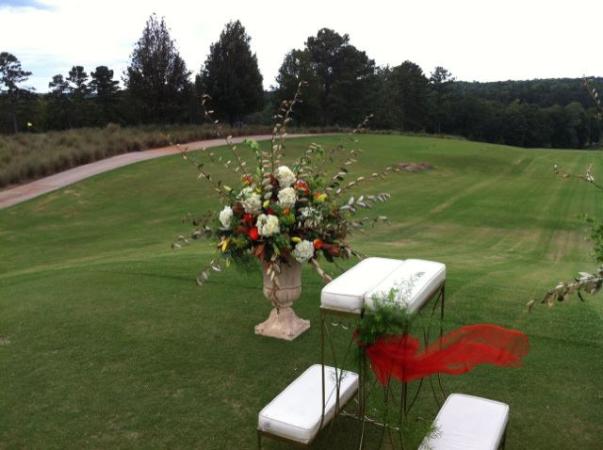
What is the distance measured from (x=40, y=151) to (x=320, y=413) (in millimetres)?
25277

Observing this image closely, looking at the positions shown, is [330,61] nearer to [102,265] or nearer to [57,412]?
[102,265]

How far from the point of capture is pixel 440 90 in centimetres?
8494

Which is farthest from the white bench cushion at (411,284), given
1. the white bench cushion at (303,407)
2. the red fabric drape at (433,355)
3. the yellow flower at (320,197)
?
the yellow flower at (320,197)

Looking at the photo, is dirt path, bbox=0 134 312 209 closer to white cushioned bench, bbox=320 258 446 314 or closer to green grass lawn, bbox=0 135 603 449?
green grass lawn, bbox=0 135 603 449

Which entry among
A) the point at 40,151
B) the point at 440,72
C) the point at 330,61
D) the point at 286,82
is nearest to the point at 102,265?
the point at 40,151

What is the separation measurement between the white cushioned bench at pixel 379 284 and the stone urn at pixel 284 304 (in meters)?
1.87

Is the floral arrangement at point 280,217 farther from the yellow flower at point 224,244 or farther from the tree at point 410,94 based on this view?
the tree at point 410,94

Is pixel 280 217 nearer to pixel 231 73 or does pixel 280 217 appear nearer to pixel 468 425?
pixel 468 425

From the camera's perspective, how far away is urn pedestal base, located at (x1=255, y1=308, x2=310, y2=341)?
6.01 meters

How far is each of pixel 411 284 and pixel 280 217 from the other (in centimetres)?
208

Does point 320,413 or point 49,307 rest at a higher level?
point 320,413

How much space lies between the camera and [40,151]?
82.3ft

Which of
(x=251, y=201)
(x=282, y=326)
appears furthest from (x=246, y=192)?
(x=282, y=326)

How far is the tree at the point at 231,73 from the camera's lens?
41.0 meters
